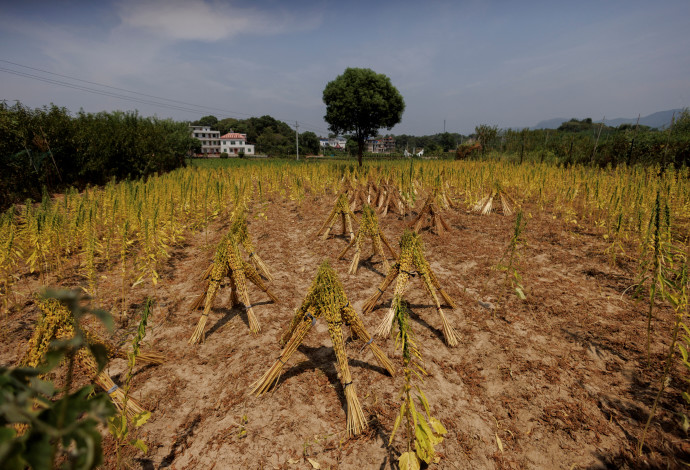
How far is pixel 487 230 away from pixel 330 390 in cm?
591

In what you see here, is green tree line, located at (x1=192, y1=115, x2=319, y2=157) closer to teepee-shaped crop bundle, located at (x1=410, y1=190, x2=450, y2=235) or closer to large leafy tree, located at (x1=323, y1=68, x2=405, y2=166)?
large leafy tree, located at (x1=323, y1=68, x2=405, y2=166)

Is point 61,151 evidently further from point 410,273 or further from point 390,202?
point 410,273

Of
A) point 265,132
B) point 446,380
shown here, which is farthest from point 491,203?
point 265,132

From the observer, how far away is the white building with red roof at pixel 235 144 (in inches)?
3514

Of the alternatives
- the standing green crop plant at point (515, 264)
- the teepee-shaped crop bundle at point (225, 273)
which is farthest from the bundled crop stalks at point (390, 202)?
the teepee-shaped crop bundle at point (225, 273)

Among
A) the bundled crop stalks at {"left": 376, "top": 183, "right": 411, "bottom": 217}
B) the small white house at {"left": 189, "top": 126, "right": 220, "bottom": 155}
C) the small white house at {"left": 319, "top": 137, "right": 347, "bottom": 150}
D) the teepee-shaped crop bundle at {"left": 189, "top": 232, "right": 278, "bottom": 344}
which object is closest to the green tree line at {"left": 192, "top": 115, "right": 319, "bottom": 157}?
the small white house at {"left": 189, "top": 126, "right": 220, "bottom": 155}

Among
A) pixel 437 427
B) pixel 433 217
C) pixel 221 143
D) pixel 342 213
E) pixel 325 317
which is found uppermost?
pixel 221 143

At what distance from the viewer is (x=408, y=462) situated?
2.04 m

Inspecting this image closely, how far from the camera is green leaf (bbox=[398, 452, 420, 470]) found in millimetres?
2037

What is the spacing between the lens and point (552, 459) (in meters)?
2.29

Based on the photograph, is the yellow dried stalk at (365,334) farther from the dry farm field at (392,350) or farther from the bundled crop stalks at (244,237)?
the bundled crop stalks at (244,237)

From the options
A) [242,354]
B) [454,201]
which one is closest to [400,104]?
[454,201]

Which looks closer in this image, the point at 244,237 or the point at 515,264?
the point at 244,237

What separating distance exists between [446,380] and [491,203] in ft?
22.4
